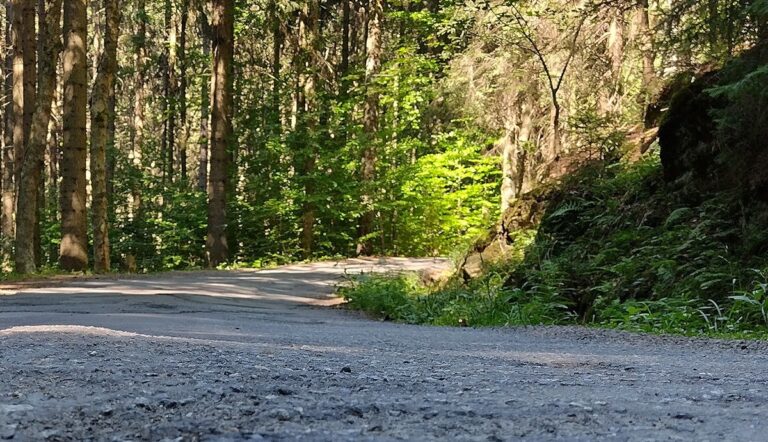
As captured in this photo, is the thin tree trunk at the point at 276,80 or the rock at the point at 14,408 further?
the thin tree trunk at the point at 276,80

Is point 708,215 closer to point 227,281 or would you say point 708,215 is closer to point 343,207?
point 227,281

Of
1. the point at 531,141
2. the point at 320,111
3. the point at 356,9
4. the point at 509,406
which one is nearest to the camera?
the point at 509,406

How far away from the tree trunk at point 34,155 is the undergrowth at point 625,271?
8.67 metres

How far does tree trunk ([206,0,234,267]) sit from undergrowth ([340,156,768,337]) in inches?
409

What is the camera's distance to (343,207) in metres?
28.6

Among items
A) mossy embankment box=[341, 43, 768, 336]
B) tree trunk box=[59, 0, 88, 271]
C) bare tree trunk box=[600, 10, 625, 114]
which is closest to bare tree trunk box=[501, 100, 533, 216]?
bare tree trunk box=[600, 10, 625, 114]

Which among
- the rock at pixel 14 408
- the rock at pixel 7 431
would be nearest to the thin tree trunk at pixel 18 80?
the rock at pixel 14 408

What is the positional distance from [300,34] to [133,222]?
9.91 m

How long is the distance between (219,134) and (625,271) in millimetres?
16116

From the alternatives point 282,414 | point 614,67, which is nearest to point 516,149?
point 614,67

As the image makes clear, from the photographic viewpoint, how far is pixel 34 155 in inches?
723

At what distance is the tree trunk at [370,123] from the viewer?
28.7 meters

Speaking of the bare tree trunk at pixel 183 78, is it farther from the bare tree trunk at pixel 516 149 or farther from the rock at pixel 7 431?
the rock at pixel 7 431

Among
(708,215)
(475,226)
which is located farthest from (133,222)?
(708,215)
